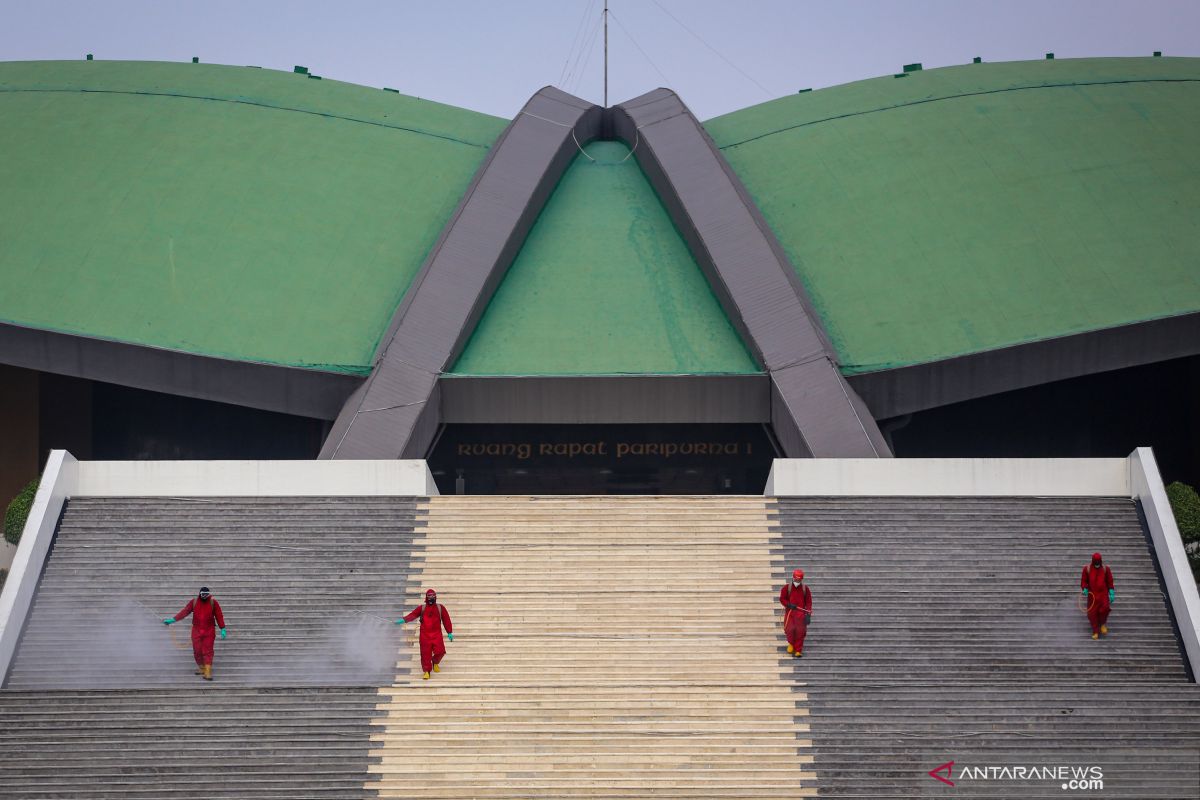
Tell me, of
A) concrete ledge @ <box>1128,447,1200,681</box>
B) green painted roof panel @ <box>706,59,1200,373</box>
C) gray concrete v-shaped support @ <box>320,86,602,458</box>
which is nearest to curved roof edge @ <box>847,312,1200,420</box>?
green painted roof panel @ <box>706,59,1200,373</box>

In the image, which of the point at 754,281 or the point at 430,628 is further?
the point at 754,281

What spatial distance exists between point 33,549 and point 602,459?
11.1 m

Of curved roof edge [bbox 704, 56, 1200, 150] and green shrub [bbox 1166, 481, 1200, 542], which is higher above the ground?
curved roof edge [bbox 704, 56, 1200, 150]

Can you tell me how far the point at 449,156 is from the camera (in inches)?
1152

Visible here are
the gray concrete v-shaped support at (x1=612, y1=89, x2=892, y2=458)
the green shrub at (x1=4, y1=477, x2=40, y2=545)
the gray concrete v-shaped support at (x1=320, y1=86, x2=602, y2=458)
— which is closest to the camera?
the green shrub at (x1=4, y1=477, x2=40, y2=545)

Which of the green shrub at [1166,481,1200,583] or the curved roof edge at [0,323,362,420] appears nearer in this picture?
the green shrub at [1166,481,1200,583]

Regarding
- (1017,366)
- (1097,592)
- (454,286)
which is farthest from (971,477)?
(454,286)

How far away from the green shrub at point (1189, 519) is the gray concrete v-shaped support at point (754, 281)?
418cm

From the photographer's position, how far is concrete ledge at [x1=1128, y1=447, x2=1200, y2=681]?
16688 mm

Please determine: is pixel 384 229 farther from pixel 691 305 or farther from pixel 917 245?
pixel 917 245

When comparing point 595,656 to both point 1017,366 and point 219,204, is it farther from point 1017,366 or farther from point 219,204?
point 219,204

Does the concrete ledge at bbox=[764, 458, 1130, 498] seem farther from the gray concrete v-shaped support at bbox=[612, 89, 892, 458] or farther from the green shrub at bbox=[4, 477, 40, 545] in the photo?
the green shrub at bbox=[4, 477, 40, 545]

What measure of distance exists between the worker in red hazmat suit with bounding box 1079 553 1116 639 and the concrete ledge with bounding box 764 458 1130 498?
102 inches

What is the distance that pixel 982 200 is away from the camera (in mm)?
26656
